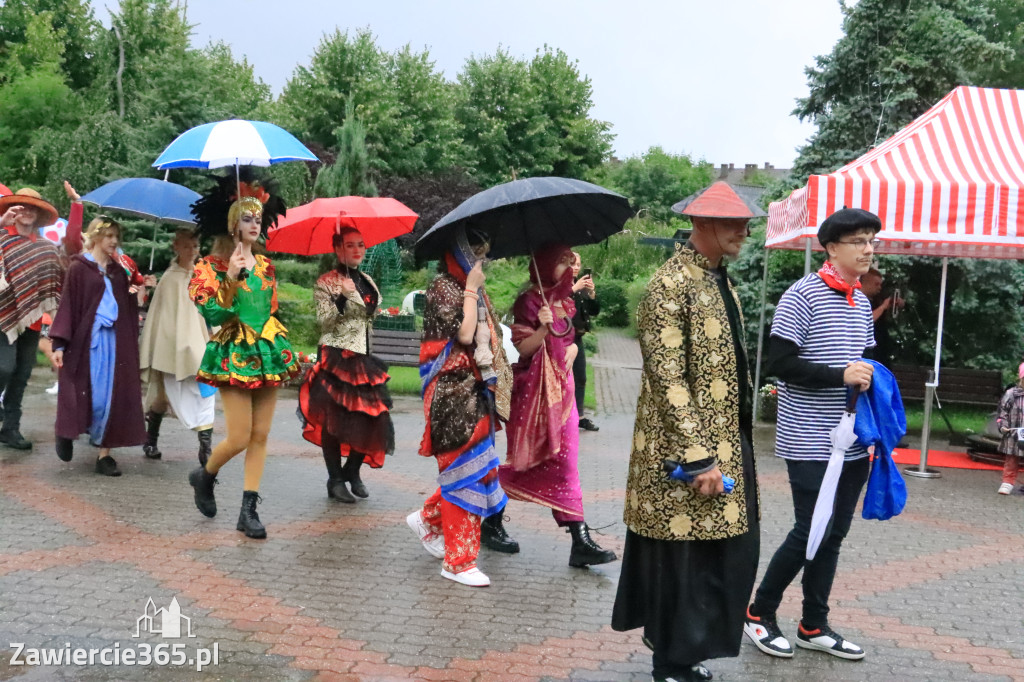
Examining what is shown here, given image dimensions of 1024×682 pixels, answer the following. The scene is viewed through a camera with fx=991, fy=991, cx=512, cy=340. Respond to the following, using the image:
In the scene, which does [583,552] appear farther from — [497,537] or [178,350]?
[178,350]

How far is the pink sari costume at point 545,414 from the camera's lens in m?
5.42

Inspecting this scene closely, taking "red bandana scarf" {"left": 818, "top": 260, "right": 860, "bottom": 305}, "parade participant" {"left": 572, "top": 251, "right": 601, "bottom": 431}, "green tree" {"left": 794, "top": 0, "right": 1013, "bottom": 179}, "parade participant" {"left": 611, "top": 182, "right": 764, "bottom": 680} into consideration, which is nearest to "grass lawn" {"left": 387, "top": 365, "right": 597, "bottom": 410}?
"parade participant" {"left": 572, "top": 251, "right": 601, "bottom": 431}

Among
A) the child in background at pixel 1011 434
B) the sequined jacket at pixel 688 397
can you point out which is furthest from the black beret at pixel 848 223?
the child in background at pixel 1011 434

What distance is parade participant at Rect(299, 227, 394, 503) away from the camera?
263 inches

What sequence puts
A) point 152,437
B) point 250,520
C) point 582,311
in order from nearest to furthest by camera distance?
1. point 250,520
2. point 582,311
3. point 152,437

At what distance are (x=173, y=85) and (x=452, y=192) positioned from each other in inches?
415

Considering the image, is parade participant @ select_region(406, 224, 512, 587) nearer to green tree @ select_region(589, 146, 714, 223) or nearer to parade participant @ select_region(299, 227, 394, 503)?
parade participant @ select_region(299, 227, 394, 503)

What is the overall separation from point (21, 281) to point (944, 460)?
28.7 ft

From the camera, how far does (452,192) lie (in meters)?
28.1

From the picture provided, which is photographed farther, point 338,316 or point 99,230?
point 99,230

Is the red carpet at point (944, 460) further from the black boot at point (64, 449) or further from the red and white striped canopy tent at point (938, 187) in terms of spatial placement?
the black boot at point (64, 449)

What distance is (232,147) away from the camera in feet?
19.0

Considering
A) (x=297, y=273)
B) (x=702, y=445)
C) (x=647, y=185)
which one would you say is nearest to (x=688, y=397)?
(x=702, y=445)

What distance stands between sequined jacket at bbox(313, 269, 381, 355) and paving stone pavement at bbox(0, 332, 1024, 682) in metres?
1.15
